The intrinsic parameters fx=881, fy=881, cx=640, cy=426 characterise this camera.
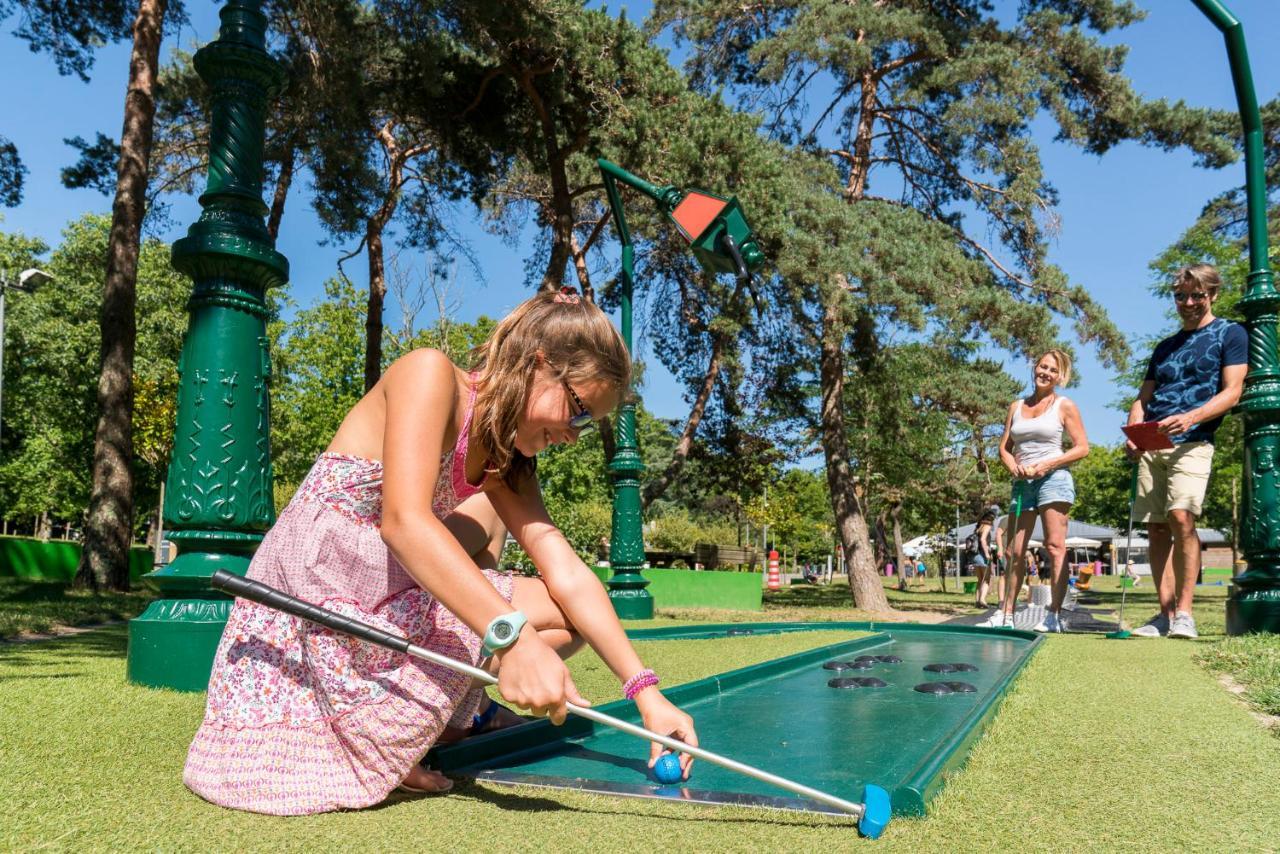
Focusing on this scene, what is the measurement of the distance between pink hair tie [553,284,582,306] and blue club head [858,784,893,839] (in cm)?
125

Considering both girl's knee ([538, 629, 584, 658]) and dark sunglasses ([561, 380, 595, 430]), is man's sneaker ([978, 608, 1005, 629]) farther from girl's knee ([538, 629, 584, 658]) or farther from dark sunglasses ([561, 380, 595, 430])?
dark sunglasses ([561, 380, 595, 430])

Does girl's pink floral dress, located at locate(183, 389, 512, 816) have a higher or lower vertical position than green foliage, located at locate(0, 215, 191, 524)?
lower

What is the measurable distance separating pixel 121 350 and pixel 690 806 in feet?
35.3

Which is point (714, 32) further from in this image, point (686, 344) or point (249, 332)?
point (249, 332)

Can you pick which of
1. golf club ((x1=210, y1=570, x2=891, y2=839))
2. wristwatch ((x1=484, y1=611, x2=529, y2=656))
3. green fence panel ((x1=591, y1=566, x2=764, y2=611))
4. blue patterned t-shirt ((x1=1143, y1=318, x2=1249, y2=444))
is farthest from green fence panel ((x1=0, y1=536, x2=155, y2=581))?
wristwatch ((x1=484, y1=611, x2=529, y2=656))

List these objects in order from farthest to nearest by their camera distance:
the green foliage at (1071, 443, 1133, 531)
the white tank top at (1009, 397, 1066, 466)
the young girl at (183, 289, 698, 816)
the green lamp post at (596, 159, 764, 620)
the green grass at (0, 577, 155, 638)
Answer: the green foliage at (1071, 443, 1133, 531), the green lamp post at (596, 159, 764, 620), the white tank top at (1009, 397, 1066, 466), the green grass at (0, 577, 155, 638), the young girl at (183, 289, 698, 816)

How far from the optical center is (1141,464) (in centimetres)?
612

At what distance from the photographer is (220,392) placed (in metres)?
3.69

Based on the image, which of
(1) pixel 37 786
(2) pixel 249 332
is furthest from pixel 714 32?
(1) pixel 37 786

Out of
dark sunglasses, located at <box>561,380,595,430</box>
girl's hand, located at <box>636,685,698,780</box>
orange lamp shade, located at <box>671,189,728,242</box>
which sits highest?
orange lamp shade, located at <box>671,189,728,242</box>

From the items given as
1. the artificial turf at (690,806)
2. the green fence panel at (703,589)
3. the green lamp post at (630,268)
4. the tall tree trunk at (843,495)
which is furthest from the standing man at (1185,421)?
the tall tree trunk at (843,495)

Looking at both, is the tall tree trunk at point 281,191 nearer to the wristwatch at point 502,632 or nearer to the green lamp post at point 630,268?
the green lamp post at point 630,268

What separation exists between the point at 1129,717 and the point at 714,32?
14.7 metres

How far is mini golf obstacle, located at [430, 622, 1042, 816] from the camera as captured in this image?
2082 millimetres
